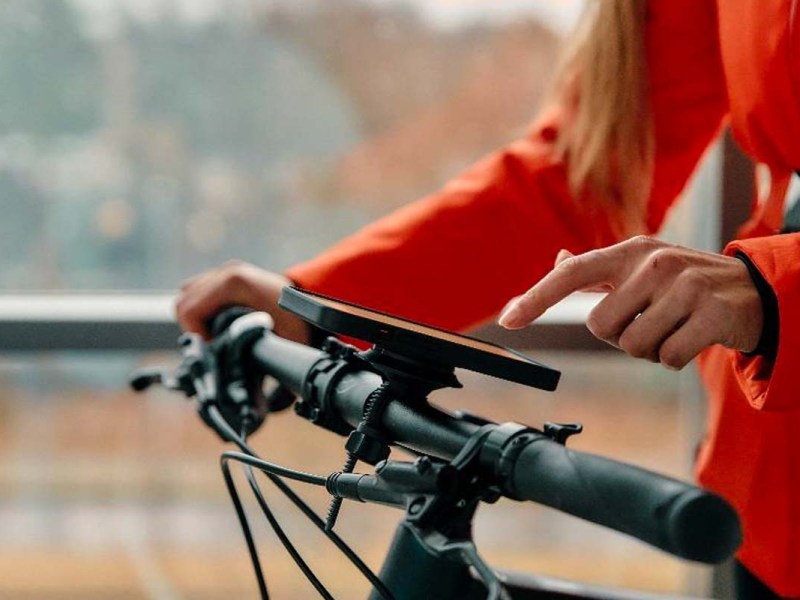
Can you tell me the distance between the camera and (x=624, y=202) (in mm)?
995

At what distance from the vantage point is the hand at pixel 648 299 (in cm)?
52

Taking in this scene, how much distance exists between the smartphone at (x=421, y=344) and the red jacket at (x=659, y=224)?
40cm

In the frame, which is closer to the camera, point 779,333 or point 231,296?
point 779,333

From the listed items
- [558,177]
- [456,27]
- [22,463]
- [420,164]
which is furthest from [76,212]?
[558,177]

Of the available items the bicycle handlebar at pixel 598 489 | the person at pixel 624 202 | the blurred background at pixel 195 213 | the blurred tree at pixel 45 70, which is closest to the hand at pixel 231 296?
the person at pixel 624 202

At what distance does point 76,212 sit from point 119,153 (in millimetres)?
109

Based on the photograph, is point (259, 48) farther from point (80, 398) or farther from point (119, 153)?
point (80, 398)

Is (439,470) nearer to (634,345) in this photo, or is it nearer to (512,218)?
(634,345)

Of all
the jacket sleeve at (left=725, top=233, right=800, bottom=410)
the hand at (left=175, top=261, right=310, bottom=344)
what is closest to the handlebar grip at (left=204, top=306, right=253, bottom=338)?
the hand at (left=175, top=261, right=310, bottom=344)

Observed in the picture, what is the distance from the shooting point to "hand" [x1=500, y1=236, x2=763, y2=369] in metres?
0.52

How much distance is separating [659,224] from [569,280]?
1.89 feet

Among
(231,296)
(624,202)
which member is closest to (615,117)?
(624,202)

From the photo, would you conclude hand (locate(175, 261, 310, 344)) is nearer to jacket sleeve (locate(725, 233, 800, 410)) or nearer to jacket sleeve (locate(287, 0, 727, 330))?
jacket sleeve (locate(287, 0, 727, 330))

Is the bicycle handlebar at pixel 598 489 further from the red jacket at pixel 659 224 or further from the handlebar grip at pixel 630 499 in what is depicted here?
the red jacket at pixel 659 224
